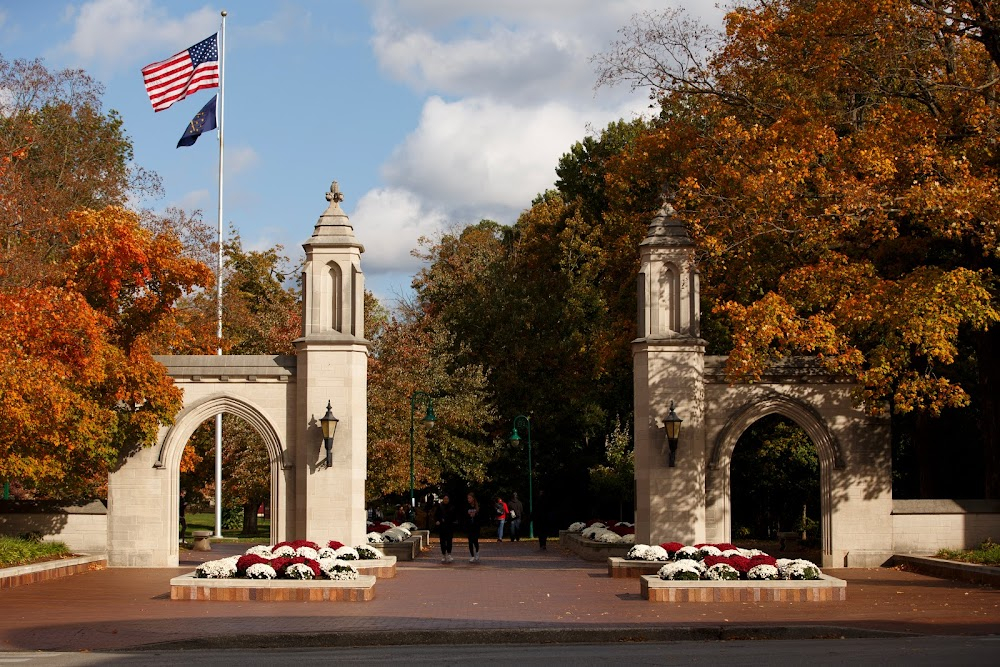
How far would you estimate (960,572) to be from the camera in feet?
66.0

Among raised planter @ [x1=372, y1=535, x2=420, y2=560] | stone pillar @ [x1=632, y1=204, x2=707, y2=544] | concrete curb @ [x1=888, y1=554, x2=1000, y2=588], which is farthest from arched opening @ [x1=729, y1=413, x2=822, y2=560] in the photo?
raised planter @ [x1=372, y1=535, x2=420, y2=560]

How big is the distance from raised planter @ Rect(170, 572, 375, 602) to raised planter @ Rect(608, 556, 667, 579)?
5.89 metres

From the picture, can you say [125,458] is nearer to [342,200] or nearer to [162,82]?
[342,200]

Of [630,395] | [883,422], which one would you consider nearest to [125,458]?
[883,422]

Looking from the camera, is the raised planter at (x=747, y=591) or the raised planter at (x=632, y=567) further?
the raised planter at (x=632, y=567)

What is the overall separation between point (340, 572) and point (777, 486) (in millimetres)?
17972

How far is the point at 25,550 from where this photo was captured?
21.9m

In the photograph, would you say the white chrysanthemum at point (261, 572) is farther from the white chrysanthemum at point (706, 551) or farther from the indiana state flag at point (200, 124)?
the indiana state flag at point (200, 124)

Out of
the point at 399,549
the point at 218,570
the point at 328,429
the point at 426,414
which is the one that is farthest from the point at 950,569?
the point at 426,414

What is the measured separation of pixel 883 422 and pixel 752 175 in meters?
5.52

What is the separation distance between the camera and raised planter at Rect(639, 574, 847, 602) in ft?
55.0

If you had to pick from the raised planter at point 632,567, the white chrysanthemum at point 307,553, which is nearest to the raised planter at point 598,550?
the raised planter at point 632,567

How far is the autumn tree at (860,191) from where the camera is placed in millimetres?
A: 20562

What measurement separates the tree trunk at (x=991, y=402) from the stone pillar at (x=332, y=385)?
39.9 feet
